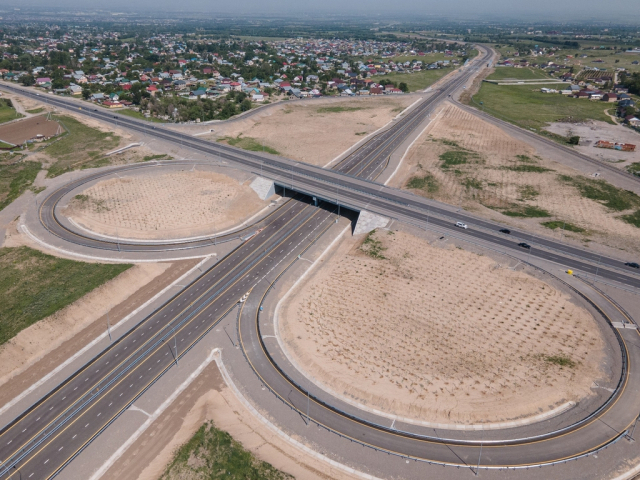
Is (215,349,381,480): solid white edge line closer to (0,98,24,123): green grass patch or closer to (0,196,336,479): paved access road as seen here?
(0,196,336,479): paved access road

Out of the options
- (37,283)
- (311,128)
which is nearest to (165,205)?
(37,283)

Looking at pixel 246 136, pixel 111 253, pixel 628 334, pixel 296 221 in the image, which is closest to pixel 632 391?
pixel 628 334

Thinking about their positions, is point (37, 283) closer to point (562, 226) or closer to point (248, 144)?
point (248, 144)

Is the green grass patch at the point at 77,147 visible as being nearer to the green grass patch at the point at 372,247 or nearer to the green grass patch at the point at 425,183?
the green grass patch at the point at 372,247

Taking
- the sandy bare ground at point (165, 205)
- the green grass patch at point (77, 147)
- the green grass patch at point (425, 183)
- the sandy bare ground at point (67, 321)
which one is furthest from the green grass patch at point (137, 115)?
the green grass patch at point (425, 183)

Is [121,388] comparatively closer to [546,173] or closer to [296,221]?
[296,221]

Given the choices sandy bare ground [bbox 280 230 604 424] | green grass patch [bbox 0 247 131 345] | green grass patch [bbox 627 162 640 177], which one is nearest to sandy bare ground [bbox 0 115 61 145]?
green grass patch [bbox 0 247 131 345]
